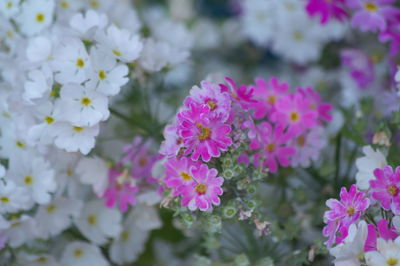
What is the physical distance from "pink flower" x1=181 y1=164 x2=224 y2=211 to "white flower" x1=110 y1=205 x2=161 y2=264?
0.23 metres

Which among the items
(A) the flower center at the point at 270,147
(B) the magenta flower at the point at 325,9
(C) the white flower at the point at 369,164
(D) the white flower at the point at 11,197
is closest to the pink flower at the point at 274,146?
(A) the flower center at the point at 270,147

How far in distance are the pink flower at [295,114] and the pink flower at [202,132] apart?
0.17m

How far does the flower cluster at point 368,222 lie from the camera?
63 centimetres

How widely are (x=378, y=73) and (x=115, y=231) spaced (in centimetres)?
54

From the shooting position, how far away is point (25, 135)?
847 mm

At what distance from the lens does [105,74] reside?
0.80 metres

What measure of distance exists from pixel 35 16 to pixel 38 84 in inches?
6.1

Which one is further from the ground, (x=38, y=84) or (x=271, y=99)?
(x=271, y=99)

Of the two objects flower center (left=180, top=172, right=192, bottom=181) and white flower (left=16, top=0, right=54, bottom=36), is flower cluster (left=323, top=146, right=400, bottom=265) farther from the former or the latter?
white flower (left=16, top=0, right=54, bottom=36)

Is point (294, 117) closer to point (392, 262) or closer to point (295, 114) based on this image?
point (295, 114)

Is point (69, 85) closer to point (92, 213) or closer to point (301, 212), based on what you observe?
point (92, 213)

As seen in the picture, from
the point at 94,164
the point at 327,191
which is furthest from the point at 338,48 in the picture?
the point at 94,164

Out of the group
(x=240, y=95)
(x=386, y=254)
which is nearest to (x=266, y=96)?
(x=240, y=95)

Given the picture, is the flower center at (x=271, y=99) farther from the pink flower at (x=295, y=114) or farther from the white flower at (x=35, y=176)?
the white flower at (x=35, y=176)
